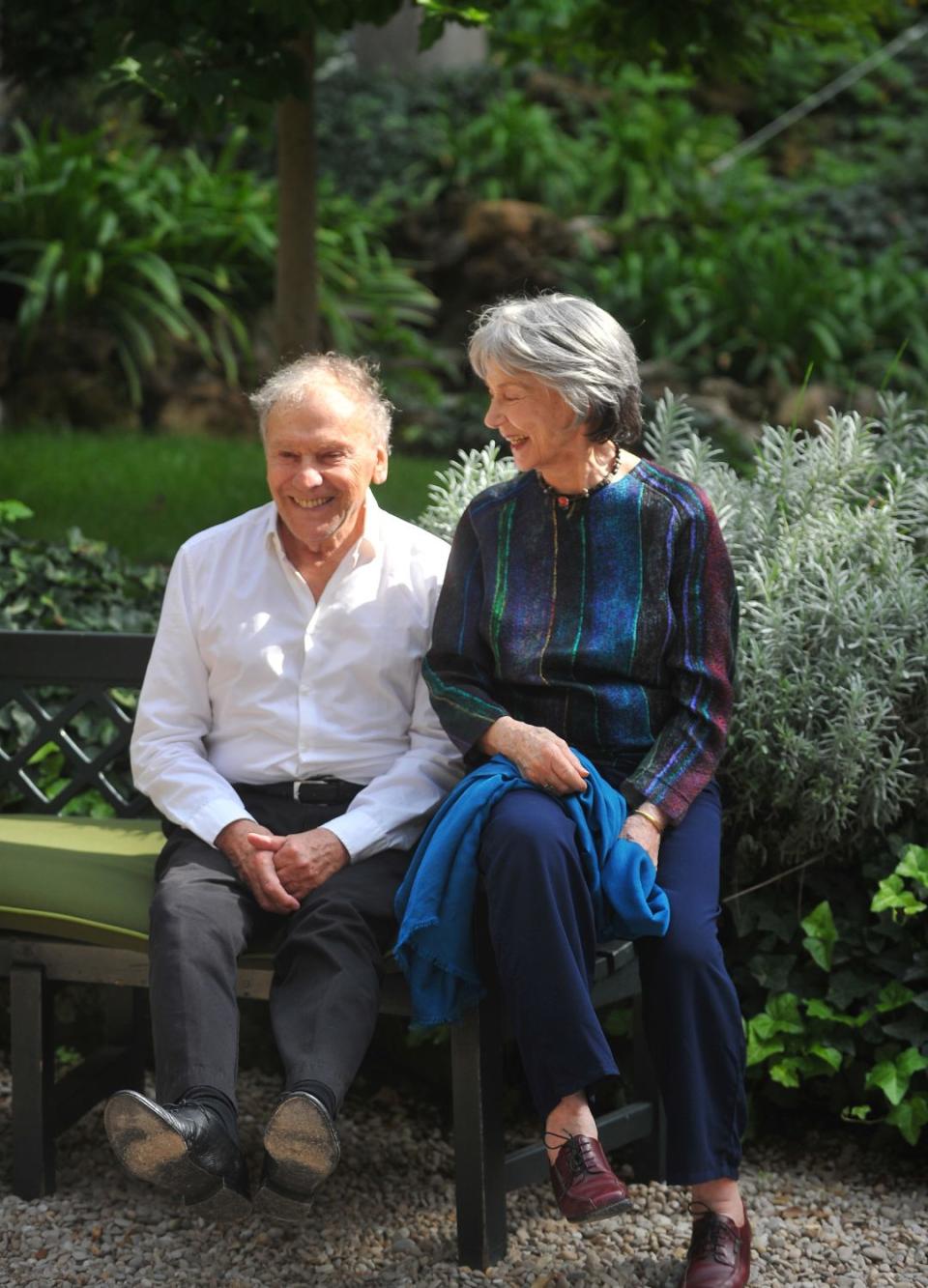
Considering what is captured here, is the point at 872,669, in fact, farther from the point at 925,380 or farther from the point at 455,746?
the point at 925,380

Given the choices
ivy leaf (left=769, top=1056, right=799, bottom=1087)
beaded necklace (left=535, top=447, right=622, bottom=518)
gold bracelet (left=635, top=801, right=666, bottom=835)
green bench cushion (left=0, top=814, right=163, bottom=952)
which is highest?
beaded necklace (left=535, top=447, right=622, bottom=518)

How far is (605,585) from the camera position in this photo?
2908 millimetres

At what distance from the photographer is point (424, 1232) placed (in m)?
2.92

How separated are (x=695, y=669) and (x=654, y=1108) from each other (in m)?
0.95

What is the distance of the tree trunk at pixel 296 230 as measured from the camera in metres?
4.92

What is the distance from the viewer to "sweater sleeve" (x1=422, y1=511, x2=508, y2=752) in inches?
113

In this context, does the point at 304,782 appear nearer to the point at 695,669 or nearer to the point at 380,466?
the point at 380,466

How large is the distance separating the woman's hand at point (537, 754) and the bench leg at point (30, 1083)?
40.6 inches

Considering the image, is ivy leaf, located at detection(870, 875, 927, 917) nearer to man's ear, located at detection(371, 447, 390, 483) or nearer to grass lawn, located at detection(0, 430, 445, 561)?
man's ear, located at detection(371, 447, 390, 483)

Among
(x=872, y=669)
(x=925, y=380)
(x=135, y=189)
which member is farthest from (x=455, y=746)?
(x=925, y=380)

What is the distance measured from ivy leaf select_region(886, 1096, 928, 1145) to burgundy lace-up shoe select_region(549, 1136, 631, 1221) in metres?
0.81

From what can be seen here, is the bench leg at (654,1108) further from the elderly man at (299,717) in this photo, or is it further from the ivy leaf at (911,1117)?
the elderly man at (299,717)

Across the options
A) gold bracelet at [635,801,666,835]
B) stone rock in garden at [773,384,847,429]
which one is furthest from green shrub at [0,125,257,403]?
gold bracelet at [635,801,666,835]

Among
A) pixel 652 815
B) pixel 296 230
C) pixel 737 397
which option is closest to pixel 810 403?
pixel 737 397
